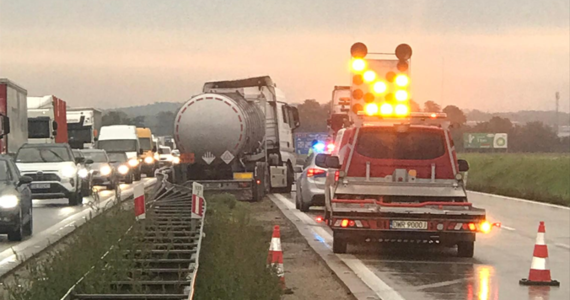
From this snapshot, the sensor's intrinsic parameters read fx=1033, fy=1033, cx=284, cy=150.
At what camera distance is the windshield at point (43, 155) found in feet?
97.8

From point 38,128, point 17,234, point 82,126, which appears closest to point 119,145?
point 82,126

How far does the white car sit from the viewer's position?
28.7 meters

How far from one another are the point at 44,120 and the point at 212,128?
41.0 ft

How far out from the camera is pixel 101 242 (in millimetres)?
11102

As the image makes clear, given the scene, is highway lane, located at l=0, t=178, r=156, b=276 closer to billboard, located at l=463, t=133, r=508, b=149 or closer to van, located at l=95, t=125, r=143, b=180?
van, located at l=95, t=125, r=143, b=180

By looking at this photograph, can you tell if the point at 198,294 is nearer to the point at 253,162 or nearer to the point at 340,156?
the point at 340,156

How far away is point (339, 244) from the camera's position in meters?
15.3

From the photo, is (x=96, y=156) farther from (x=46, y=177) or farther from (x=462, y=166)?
(x=462, y=166)

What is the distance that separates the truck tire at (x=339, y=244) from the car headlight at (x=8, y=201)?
567cm

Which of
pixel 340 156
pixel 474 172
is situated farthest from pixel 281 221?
pixel 474 172

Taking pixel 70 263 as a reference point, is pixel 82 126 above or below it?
above

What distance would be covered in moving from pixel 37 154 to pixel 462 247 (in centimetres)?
1783

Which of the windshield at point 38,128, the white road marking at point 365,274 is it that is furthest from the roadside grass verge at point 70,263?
the windshield at point 38,128

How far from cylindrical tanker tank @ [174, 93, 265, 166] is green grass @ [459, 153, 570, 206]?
39.5ft
